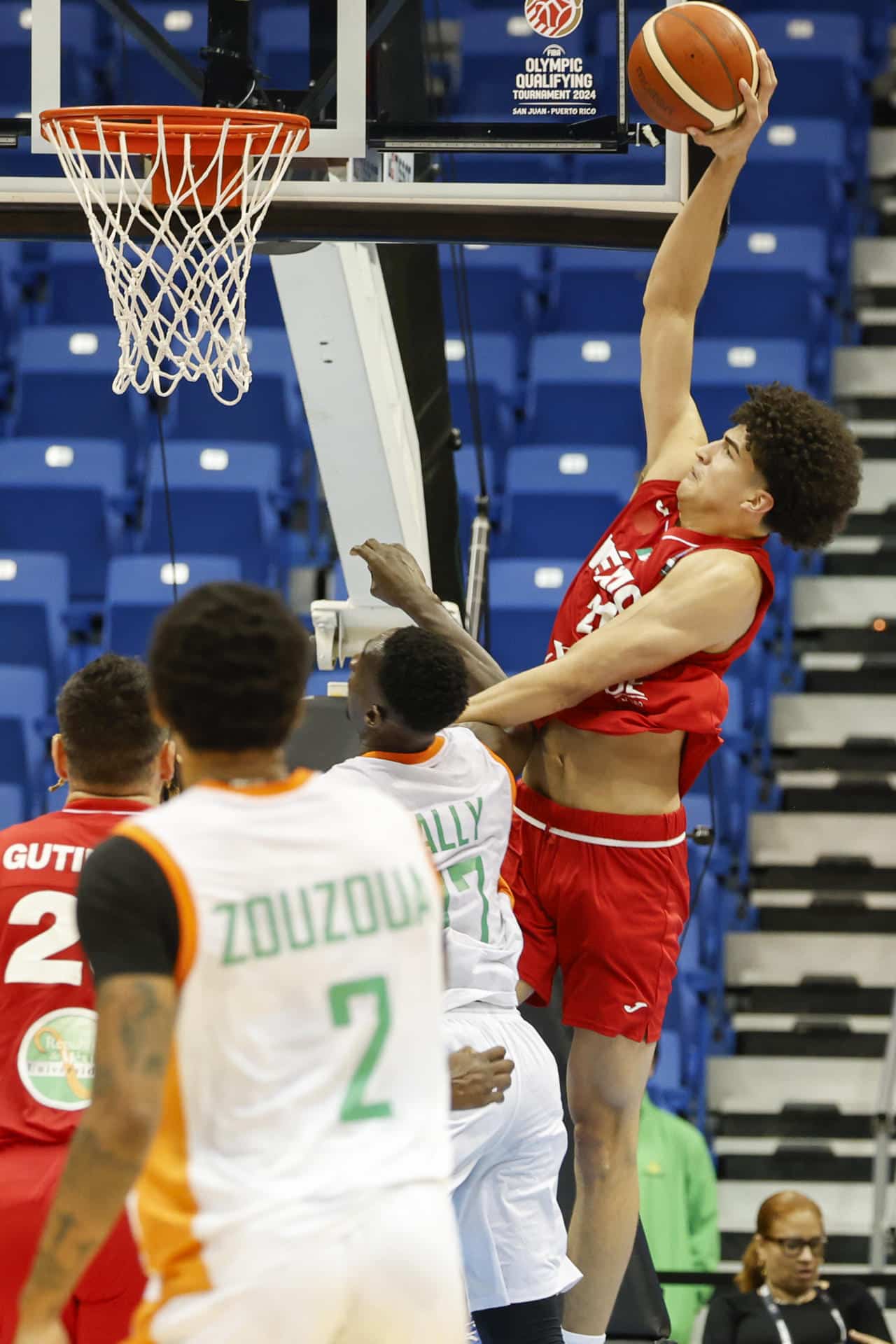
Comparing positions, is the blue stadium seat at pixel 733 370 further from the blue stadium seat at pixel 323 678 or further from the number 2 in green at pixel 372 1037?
the number 2 in green at pixel 372 1037

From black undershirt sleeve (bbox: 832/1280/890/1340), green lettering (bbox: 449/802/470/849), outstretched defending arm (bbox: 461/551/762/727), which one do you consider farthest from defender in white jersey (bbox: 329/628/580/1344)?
black undershirt sleeve (bbox: 832/1280/890/1340)

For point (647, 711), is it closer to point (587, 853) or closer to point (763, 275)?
point (587, 853)

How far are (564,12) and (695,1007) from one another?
4.52 meters

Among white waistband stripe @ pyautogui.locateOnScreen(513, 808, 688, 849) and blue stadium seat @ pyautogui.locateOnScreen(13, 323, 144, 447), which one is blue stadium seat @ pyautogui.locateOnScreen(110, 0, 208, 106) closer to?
blue stadium seat @ pyautogui.locateOnScreen(13, 323, 144, 447)

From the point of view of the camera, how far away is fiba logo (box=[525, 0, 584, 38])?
527 cm

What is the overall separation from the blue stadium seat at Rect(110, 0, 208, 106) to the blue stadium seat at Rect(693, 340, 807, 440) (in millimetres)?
3008

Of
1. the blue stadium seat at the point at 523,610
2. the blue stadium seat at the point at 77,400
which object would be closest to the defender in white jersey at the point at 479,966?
the blue stadium seat at the point at 523,610

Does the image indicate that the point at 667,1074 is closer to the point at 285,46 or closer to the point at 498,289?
the point at 285,46

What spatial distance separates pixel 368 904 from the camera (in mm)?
2531

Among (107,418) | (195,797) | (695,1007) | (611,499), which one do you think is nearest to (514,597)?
(611,499)

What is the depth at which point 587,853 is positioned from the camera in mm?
4488

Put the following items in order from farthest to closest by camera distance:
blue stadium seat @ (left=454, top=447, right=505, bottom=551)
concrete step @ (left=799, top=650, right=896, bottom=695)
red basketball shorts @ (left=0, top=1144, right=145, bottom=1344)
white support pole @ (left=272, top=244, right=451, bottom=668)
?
1. concrete step @ (left=799, top=650, right=896, bottom=695)
2. blue stadium seat @ (left=454, top=447, right=505, bottom=551)
3. white support pole @ (left=272, top=244, right=451, bottom=668)
4. red basketball shorts @ (left=0, top=1144, right=145, bottom=1344)

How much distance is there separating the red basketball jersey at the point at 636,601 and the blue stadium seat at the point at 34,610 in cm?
472

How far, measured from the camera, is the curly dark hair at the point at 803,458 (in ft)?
14.3
